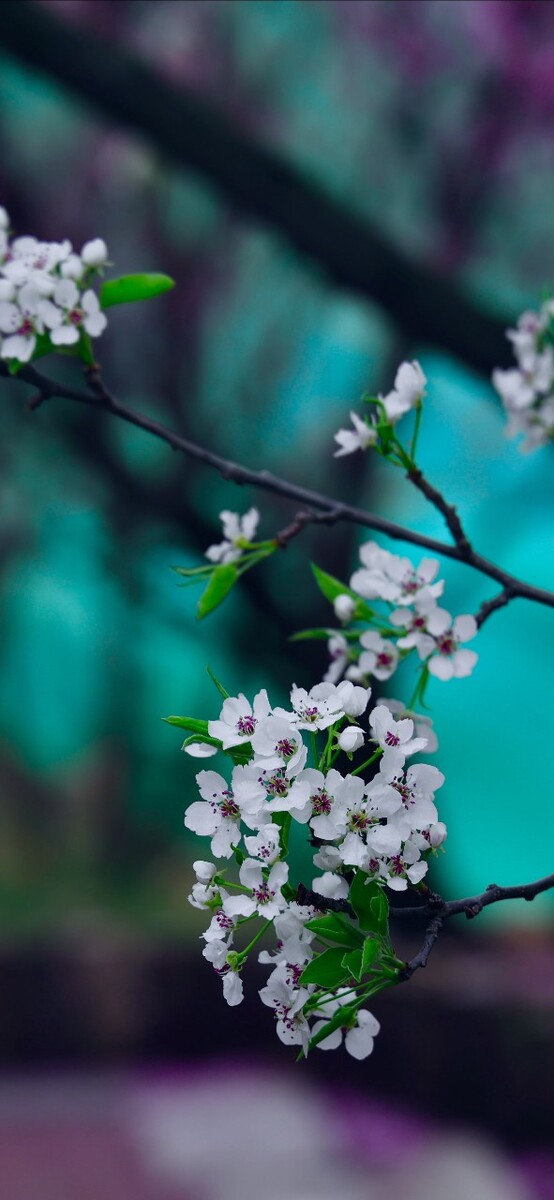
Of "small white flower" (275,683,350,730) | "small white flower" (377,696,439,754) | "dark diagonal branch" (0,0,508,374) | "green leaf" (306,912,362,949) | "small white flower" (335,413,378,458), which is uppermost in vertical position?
"dark diagonal branch" (0,0,508,374)

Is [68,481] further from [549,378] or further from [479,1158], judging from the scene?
[479,1158]

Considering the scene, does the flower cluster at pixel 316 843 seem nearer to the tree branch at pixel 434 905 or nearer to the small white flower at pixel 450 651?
the tree branch at pixel 434 905

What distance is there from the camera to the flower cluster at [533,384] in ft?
3.24

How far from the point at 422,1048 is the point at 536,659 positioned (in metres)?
0.72

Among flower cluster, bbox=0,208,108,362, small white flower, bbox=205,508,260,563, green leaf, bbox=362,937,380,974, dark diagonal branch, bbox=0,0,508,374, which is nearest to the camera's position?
green leaf, bbox=362,937,380,974

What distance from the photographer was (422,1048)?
169 cm

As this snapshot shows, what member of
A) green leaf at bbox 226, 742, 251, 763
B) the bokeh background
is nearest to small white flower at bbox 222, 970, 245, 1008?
green leaf at bbox 226, 742, 251, 763

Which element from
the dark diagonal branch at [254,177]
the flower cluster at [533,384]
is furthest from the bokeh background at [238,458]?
the flower cluster at [533,384]

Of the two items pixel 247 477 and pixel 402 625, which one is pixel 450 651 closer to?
pixel 402 625

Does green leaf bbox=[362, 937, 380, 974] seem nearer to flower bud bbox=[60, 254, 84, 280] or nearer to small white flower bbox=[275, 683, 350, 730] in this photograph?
small white flower bbox=[275, 683, 350, 730]

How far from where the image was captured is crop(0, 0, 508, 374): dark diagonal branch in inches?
68.1

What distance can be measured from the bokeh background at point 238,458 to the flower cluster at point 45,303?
1171 mm

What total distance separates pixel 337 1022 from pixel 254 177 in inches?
65.8

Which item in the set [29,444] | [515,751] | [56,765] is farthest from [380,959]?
[29,444]
